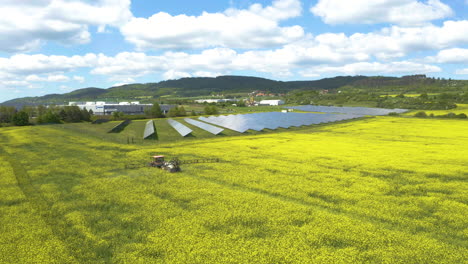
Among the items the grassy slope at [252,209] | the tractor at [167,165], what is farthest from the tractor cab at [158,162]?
the grassy slope at [252,209]

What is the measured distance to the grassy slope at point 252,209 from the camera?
19.2m

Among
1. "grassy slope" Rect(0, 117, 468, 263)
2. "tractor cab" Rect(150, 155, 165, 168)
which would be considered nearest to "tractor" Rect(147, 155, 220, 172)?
"tractor cab" Rect(150, 155, 165, 168)

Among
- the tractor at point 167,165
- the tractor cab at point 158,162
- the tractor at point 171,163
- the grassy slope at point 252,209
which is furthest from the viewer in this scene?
the tractor cab at point 158,162

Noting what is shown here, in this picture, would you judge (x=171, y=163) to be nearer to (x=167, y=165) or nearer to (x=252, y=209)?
(x=167, y=165)

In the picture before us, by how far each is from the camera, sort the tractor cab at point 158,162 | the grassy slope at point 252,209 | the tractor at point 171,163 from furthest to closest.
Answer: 1. the tractor cab at point 158,162
2. the tractor at point 171,163
3. the grassy slope at point 252,209

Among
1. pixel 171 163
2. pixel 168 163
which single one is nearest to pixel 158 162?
pixel 168 163

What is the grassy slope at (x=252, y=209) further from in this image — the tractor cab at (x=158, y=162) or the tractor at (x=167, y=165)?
the tractor cab at (x=158, y=162)

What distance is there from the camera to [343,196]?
96.7 feet

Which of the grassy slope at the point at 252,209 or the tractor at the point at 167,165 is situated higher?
the tractor at the point at 167,165

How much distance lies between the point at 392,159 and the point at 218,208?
35.2 metres

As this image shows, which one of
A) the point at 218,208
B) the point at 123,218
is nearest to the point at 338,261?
the point at 218,208

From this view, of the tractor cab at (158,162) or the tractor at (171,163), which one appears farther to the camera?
the tractor cab at (158,162)

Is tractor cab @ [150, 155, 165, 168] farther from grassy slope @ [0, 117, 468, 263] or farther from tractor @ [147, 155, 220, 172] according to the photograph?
grassy slope @ [0, 117, 468, 263]

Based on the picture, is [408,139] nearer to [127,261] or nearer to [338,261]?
[338,261]
